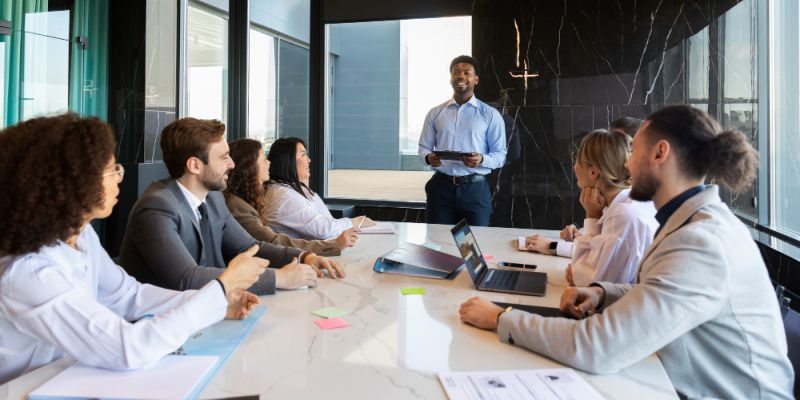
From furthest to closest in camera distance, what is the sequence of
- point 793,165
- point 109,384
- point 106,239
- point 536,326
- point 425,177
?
point 425,177 → point 106,239 → point 793,165 → point 536,326 → point 109,384

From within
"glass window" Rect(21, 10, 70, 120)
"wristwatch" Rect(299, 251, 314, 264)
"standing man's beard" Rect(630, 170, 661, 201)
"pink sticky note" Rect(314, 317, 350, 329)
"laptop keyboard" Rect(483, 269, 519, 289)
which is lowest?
"pink sticky note" Rect(314, 317, 350, 329)

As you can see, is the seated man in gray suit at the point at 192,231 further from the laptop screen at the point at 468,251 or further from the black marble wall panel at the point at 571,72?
the black marble wall panel at the point at 571,72

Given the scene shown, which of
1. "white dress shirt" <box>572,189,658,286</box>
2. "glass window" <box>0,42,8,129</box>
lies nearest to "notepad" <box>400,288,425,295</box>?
"white dress shirt" <box>572,189,658,286</box>

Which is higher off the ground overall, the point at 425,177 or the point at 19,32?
the point at 19,32

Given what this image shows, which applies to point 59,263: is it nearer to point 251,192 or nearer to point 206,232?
point 206,232

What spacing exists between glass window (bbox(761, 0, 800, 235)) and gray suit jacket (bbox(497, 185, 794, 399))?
7.56 feet

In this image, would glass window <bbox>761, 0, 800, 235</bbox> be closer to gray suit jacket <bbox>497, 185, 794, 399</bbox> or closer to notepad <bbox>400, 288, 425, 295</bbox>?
gray suit jacket <bbox>497, 185, 794, 399</bbox>

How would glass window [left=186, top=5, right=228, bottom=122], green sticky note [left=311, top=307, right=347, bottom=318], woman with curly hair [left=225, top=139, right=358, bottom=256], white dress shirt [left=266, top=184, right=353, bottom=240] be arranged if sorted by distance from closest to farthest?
1. green sticky note [left=311, top=307, right=347, bottom=318]
2. woman with curly hair [left=225, top=139, right=358, bottom=256]
3. white dress shirt [left=266, top=184, right=353, bottom=240]
4. glass window [left=186, top=5, right=228, bottom=122]

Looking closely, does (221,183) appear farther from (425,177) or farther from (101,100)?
(425,177)

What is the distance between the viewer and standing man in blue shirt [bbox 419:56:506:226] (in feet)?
14.2

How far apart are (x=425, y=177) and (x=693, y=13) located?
8.68 feet

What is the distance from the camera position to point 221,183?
226 cm

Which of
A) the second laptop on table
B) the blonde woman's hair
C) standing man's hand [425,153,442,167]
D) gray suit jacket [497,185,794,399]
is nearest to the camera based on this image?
gray suit jacket [497,185,794,399]

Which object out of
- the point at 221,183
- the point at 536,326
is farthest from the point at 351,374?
the point at 221,183
